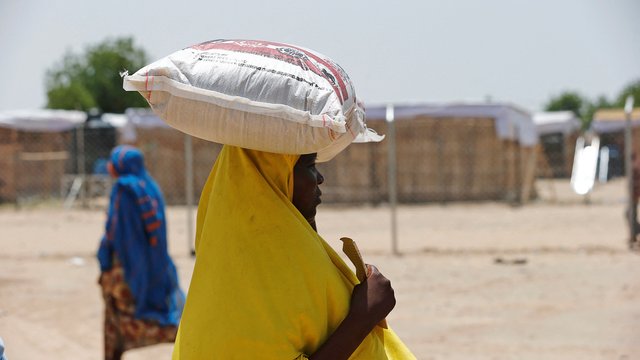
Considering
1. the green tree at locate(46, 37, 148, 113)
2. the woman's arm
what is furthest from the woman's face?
the green tree at locate(46, 37, 148, 113)

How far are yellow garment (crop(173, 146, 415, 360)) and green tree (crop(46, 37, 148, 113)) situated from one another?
41901 millimetres

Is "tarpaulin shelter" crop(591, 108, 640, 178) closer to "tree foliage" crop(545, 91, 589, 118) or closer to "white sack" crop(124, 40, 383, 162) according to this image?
"white sack" crop(124, 40, 383, 162)

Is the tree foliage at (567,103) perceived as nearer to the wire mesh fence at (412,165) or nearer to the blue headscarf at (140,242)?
the wire mesh fence at (412,165)

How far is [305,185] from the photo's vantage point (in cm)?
206

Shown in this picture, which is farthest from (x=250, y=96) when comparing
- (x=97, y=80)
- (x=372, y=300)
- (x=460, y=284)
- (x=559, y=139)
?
(x=97, y=80)

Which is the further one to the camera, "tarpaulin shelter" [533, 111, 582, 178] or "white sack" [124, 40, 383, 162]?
"tarpaulin shelter" [533, 111, 582, 178]

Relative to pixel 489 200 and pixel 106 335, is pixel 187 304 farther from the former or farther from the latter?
pixel 489 200

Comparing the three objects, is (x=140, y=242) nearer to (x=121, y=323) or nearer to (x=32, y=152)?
(x=121, y=323)

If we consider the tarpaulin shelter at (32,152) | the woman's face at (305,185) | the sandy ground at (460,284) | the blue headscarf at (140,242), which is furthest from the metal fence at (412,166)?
the woman's face at (305,185)

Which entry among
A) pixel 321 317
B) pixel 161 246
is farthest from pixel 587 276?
pixel 321 317

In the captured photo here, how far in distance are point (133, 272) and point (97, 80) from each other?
45.4 meters

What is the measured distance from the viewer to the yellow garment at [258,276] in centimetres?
191

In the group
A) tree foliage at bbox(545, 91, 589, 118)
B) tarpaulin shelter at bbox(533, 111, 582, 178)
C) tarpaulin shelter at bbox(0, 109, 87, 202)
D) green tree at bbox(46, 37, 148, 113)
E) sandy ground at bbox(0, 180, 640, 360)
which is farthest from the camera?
tree foliage at bbox(545, 91, 589, 118)

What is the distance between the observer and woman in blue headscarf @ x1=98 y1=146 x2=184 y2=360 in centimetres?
560
